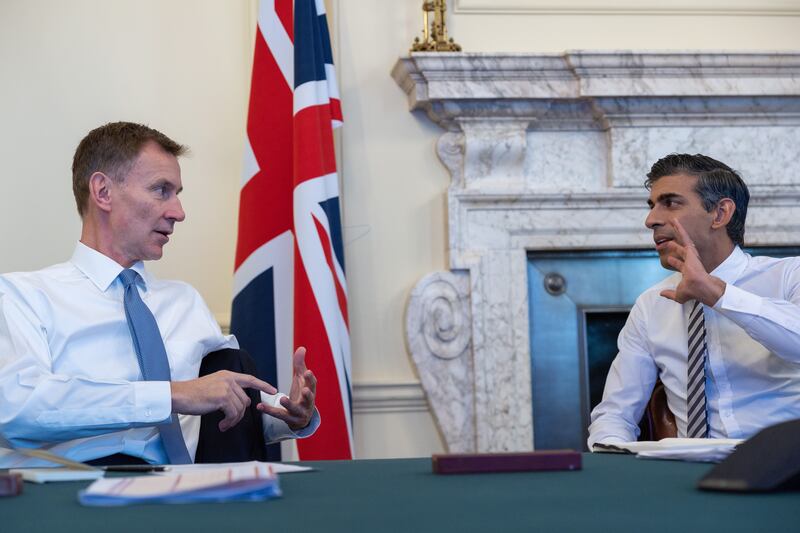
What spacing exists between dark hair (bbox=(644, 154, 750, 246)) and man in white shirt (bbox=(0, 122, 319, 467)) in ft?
4.26

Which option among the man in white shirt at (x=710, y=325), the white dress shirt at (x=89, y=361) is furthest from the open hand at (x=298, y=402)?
the man in white shirt at (x=710, y=325)

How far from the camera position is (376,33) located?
3984 mm

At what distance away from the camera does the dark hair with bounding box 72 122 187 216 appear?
8.50 feet

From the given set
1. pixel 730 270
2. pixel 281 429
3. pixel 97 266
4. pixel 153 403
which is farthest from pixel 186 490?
pixel 730 270

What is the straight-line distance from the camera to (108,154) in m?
2.59

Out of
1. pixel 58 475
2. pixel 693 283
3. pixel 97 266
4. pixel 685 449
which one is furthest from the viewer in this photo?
pixel 693 283

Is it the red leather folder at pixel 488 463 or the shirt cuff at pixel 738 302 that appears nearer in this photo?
the red leather folder at pixel 488 463

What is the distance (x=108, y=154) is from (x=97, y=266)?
326 mm

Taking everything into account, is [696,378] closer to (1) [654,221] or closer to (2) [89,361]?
(1) [654,221]

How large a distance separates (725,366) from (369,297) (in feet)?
5.11

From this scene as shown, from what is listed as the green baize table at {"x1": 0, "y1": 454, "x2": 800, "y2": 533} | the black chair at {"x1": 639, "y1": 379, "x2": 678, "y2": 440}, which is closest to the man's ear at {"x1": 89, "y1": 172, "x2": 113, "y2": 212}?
the green baize table at {"x1": 0, "y1": 454, "x2": 800, "y2": 533}

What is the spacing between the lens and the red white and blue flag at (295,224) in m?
3.47

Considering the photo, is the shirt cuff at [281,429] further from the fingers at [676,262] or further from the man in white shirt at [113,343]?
the fingers at [676,262]

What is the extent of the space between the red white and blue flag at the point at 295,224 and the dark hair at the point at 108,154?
973mm
